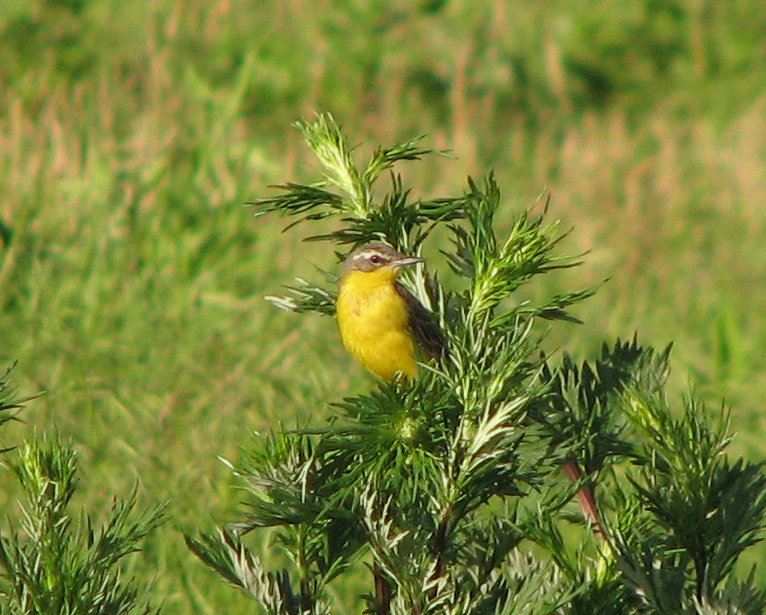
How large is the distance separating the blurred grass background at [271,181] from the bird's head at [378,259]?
0.39 meters

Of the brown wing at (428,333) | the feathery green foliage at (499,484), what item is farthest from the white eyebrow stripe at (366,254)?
the feathery green foliage at (499,484)

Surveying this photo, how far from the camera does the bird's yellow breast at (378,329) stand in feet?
13.7

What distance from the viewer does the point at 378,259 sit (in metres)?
3.54

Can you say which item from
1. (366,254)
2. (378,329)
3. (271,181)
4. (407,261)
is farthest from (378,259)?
(271,181)

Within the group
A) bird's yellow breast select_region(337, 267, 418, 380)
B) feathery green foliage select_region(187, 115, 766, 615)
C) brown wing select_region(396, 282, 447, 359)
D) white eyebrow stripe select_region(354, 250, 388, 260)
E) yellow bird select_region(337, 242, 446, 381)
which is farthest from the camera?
bird's yellow breast select_region(337, 267, 418, 380)

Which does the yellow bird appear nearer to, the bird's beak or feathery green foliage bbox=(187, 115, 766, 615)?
the bird's beak

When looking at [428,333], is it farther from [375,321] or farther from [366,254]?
[375,321]

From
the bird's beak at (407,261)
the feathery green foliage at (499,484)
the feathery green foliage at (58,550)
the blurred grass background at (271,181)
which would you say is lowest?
the blurred grass background at (271,181)

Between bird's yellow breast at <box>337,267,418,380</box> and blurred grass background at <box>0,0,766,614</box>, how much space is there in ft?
1.24

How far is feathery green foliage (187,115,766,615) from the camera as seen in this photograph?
2061 mm

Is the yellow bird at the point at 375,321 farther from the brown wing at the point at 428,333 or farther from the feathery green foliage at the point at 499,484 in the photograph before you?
the feathery green foliage at the point at 499,484

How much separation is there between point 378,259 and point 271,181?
12.2ft

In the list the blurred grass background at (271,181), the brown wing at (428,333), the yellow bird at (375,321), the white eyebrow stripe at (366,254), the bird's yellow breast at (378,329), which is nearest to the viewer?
the brown wing at (428,333)

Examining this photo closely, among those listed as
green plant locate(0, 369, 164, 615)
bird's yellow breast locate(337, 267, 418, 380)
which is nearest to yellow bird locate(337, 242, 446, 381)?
bird's yellow breast locate(337, 267, 418, 380)
